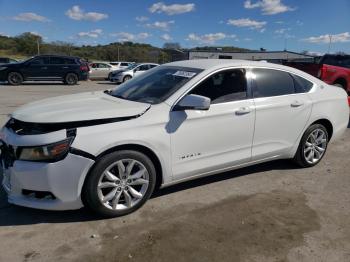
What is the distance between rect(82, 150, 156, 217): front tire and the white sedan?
0.01 meters

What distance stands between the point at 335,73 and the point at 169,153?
28.1ft

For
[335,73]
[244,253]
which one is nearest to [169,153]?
[244,253]

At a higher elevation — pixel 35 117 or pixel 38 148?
pixel 35 117

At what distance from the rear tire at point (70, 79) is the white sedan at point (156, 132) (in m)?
17.0

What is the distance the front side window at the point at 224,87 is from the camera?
4117mm

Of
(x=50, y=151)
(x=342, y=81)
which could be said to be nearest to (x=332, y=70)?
→ (x=342, y=81)

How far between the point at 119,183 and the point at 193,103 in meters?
1.14

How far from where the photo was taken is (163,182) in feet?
12.8

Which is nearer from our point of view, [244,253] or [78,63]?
[244,253]

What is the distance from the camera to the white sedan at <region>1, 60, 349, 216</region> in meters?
3.29

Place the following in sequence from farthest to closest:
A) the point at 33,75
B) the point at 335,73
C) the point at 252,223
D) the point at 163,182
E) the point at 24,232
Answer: the point at 33,75, the point at 335,73, the point at 163,182, the point at 252,223, the point at 24,232

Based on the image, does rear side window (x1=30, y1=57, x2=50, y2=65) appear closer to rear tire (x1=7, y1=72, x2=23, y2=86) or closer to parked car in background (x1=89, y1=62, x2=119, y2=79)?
rear tire (x1=7, y1=72, x2=23, y2=86)

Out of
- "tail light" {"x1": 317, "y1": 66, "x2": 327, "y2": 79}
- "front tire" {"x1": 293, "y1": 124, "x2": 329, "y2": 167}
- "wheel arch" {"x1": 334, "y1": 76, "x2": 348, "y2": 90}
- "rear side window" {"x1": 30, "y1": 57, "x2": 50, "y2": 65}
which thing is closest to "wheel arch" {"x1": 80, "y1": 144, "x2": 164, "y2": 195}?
"front tire" {"x1": 293, "y1": 124, "x2": 329, "y2": 167}

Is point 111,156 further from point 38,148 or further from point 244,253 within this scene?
point 244,253
